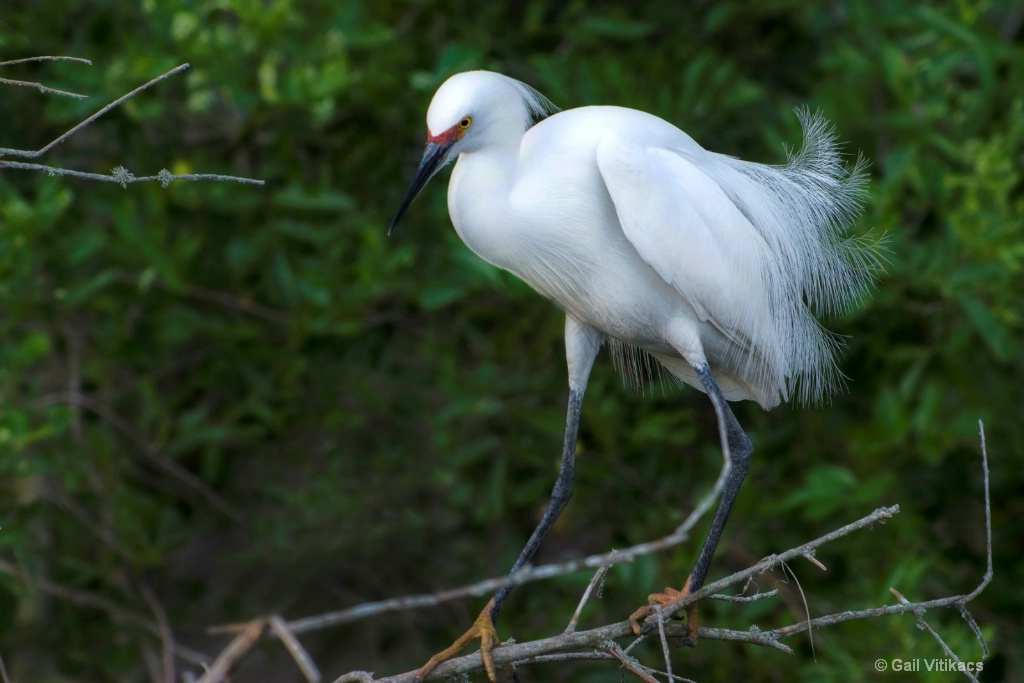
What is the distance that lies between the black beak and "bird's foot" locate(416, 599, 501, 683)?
0.61m

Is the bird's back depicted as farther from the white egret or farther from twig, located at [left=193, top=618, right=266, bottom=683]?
twig, located at [left=193, top=618, right=266, bottom=683]

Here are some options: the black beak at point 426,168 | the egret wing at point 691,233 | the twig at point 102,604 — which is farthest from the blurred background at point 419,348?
the black beak at point 426,168

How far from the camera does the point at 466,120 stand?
173 centimetres

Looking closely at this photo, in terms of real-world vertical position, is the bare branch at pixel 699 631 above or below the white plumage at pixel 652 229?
below

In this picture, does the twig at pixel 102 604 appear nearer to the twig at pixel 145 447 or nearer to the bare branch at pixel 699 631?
the twig at pixel 145 447

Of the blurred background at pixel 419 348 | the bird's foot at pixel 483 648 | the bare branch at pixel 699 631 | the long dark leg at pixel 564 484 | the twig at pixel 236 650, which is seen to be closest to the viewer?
the twig at pixel 236 650

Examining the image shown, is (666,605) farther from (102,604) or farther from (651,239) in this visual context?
(102,604)

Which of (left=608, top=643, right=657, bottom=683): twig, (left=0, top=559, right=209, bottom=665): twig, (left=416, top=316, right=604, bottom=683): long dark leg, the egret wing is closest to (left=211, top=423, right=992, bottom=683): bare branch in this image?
(left=608, top=643, right=657, bottom=683): twig

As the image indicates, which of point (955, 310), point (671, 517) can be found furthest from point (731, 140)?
point (671, 517)

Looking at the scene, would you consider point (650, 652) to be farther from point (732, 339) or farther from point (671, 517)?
point (732, 339)

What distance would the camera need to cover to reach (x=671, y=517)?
2604mm

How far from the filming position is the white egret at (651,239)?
5.76ft

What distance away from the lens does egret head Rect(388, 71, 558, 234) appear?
1705 millimetres

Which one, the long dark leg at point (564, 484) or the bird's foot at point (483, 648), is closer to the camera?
the bird's foot at point (483, 648)
